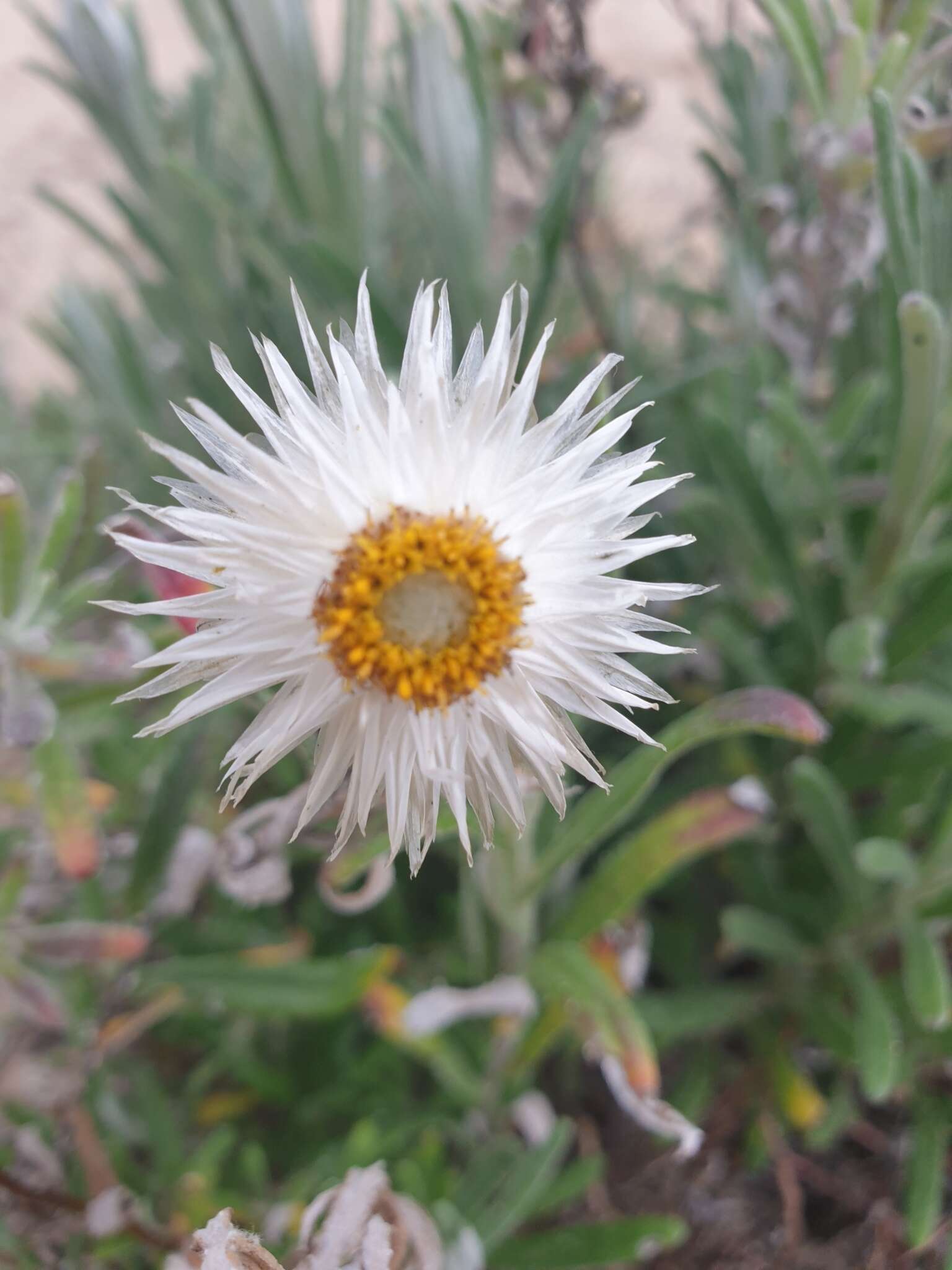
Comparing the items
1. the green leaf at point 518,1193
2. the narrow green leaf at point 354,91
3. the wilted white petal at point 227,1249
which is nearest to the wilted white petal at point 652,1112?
the green leaf at point 518,1193

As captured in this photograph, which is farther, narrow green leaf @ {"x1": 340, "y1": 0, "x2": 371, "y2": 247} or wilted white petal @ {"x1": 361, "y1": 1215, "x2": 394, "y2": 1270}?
narrow green leaf @ {"x1": 340, "y1": 0, "x2": 371, "y2": 247}

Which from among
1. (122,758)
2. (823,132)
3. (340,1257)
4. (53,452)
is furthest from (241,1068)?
(823,132)

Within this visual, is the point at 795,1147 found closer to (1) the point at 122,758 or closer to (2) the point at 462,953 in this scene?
(2) the point at 462,953

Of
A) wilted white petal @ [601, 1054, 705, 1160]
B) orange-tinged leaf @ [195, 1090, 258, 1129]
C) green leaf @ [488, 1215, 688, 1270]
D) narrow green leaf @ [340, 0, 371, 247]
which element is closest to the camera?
wilted white petal @ [601, 1054, 705, 1160]

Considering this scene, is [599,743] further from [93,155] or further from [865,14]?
[93,155]

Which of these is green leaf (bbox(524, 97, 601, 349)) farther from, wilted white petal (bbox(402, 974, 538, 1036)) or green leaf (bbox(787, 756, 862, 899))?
wilted white petal (bbox(402, 974, 538, 1036))

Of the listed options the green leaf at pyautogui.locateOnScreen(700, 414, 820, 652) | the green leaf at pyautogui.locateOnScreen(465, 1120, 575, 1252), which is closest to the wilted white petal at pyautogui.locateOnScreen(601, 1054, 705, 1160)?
the green leaf at pyautogui.locateOnScreen(465, 1120, 575, 1252)
